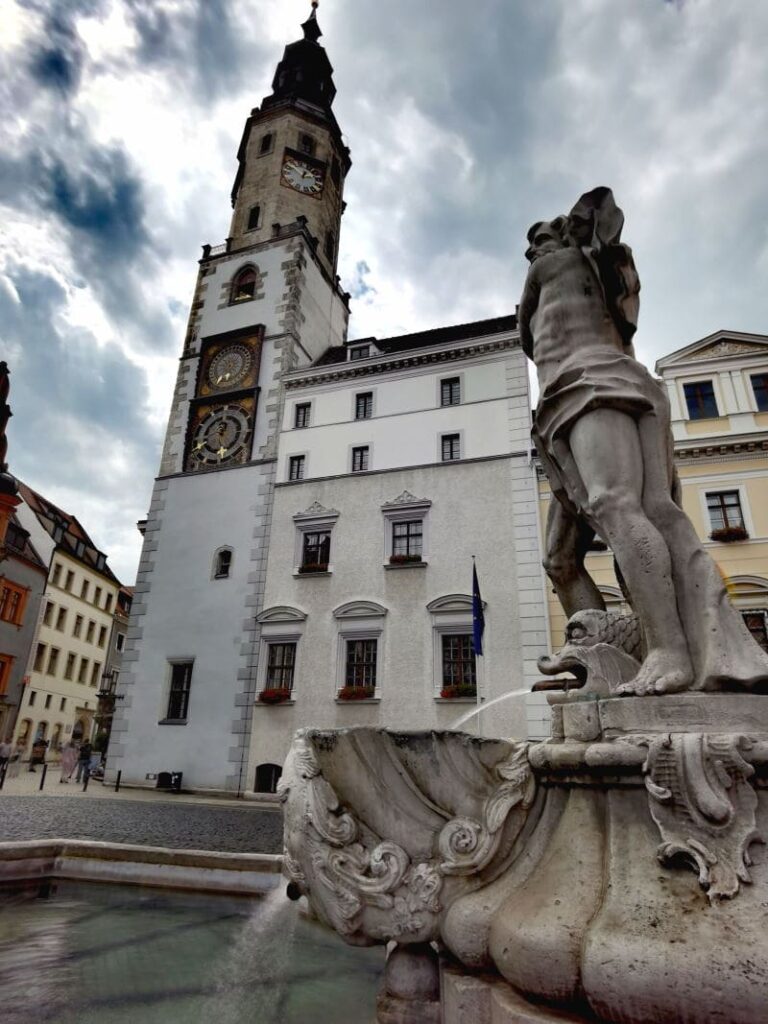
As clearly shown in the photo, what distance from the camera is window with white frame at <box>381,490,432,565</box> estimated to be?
1895 centimetres

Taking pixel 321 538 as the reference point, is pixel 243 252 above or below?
above

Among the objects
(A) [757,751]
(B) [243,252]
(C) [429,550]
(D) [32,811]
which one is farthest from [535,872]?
(B) [243,252]

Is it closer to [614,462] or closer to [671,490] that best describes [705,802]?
[614,462]

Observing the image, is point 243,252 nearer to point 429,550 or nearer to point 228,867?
point 429,550

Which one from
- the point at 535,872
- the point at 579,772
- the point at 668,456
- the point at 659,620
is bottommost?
the point at 535,872

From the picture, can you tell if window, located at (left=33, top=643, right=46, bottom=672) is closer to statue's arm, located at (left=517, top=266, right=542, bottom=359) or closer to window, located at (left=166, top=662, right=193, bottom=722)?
window, located at (left=166, top=662, right=193, bottom=722)

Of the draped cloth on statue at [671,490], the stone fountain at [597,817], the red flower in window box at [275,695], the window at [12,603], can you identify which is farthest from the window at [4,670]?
the draped cloth on statue at [671,490]

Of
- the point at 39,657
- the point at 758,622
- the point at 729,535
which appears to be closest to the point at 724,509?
the point at 729,535

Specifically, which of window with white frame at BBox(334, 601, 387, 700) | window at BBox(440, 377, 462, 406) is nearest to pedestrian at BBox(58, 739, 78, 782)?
window with white frame at BBox(334, 601, 387, 700)

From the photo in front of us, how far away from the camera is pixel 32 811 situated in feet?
32.3

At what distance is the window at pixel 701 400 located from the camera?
57.7 ft

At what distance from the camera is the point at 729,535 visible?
1594 cm

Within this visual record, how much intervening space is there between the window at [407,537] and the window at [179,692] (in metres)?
8.03

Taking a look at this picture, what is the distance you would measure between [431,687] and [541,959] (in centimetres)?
1541
